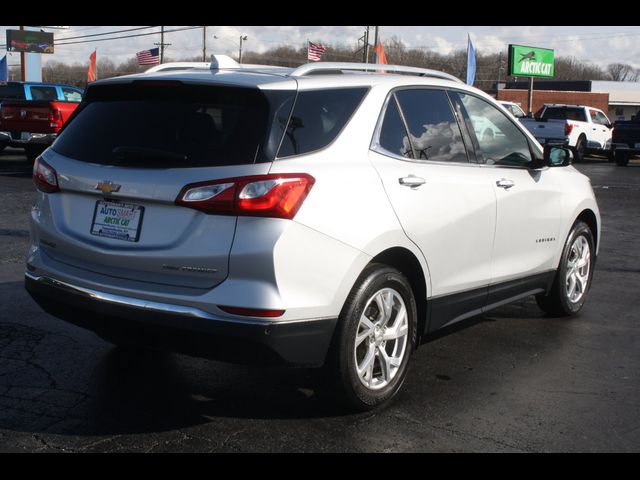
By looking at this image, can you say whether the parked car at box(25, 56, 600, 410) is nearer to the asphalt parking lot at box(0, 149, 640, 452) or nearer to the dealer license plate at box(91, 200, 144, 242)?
the dealer license plate at box(91, 200, 144, 242)

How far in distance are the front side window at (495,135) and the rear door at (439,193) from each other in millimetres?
267

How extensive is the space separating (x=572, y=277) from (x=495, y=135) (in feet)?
5.25

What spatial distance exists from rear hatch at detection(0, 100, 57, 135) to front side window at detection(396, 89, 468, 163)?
15.4m

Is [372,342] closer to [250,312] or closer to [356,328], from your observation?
[356,328]

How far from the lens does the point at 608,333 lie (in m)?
6.13

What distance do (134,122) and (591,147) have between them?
26866 millimetres

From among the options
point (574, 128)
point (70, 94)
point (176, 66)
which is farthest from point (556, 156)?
point (574, 128)

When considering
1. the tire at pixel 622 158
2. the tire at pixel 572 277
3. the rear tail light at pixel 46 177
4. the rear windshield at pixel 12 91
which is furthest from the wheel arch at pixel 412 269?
the tire at pixel 622 158

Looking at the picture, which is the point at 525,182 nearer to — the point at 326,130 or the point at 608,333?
A: the point at 608,333

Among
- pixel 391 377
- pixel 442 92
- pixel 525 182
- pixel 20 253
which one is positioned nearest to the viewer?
pixel 391 377

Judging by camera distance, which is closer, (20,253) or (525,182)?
(525,182)

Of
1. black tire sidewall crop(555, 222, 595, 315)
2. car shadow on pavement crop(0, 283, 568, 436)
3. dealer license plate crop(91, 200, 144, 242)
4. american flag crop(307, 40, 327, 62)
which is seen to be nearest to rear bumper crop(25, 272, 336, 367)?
dealer license plate crop(91, 200, 144, 242)

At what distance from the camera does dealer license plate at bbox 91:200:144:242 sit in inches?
156
